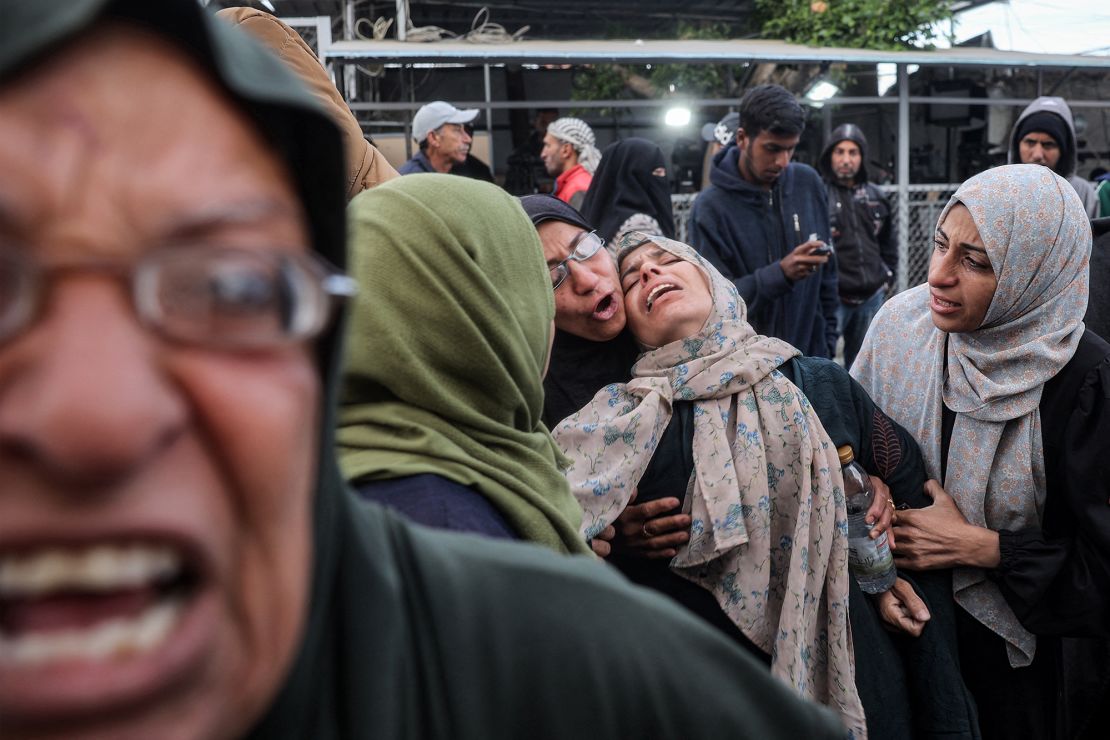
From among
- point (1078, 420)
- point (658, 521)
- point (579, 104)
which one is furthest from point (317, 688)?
point (579, 104)

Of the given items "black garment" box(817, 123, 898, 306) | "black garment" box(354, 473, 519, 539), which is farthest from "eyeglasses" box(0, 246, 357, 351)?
"black garment" box(817, 123, 898, 306)

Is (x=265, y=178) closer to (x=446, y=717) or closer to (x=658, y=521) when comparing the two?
(x=446, y=717)

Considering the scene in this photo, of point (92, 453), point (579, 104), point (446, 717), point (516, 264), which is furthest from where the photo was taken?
point (579, 104)

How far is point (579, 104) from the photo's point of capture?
8516 mm

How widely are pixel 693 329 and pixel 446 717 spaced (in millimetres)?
1767

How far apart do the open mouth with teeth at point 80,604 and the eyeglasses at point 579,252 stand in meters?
1.92

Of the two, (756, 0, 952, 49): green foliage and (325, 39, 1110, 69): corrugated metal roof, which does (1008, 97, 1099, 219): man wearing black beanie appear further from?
(756, 0, 952, 49): green foliage

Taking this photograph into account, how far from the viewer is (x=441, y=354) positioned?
1.46 metres

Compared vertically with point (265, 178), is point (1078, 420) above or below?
below

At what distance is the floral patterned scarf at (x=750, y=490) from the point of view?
2.39m

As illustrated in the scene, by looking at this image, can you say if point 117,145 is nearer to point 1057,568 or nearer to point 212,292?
point 212,292

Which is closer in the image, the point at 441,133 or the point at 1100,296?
the point at 1100,296

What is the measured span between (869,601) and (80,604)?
2410 mm

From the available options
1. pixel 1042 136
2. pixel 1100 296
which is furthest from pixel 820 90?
pixel 1100 296
